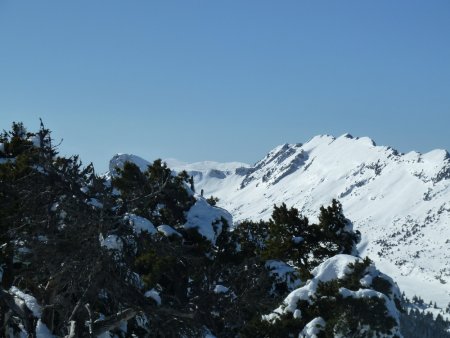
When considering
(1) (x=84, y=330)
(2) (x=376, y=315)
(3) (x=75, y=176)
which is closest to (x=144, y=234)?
(3) (x=75, y=176)

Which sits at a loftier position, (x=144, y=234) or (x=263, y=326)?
(x=144, y=234)

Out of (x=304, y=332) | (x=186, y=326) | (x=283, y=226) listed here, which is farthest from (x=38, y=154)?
(x=283, y=226)

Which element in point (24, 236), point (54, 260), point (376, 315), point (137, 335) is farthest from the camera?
point (376, 315)

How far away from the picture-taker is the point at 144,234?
892 centimetres

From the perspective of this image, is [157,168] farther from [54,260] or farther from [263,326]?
[54,260]

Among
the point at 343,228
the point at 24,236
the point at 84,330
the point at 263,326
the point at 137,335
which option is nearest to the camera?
the point at 24,236

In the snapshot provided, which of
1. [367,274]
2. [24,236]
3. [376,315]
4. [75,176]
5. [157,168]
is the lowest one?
[376,315]

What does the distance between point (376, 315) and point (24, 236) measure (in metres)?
13.1

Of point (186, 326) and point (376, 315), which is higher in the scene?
point (186, 326)

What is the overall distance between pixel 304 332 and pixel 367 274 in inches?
140

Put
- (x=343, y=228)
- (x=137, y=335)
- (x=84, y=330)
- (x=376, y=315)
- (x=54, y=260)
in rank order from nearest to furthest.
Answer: (x=54, y=260)
(x=84, y=330)
(x=137, y=335)
(x=376, y=315)
(x=343, y=228)

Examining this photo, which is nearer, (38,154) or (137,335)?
(38,154)

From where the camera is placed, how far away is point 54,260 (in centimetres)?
827

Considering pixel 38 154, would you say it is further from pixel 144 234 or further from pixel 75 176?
pixel 144 234
